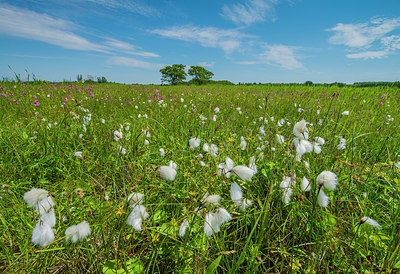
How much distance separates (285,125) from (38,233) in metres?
3.34

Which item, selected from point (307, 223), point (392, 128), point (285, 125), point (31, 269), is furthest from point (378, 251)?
point (392, 128)

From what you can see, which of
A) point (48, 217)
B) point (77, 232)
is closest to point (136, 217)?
point (77, 232)

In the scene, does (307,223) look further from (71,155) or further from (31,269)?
(71,155)

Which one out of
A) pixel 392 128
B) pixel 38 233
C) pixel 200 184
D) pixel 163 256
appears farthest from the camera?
pixel 392 128

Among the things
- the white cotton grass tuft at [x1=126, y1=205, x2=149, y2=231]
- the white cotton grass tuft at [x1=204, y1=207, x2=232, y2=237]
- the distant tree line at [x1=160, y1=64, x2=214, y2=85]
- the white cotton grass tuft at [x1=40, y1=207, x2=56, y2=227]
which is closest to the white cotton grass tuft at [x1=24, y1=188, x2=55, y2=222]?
the white cotton grass tuft at [x1=40, y1=207, x2=56, y2=227]

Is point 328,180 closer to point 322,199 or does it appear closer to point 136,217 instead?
point 322,199

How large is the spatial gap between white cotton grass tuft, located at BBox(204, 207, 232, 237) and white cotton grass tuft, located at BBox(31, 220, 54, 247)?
72cm

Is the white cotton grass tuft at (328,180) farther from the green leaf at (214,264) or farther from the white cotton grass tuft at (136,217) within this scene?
the white cotton grass tuft at (136,217)

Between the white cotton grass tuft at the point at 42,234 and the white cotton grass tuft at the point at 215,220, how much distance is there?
28.2 inches

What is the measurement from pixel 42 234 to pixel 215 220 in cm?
79

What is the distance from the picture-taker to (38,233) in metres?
0.81

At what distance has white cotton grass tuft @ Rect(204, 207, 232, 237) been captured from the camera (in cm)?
91

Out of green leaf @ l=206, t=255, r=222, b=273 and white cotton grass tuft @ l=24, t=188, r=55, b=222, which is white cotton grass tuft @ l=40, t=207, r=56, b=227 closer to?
white cotton grass tuft @ l=24, t=188, r=55, b=222

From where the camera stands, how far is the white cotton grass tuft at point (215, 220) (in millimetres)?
906
